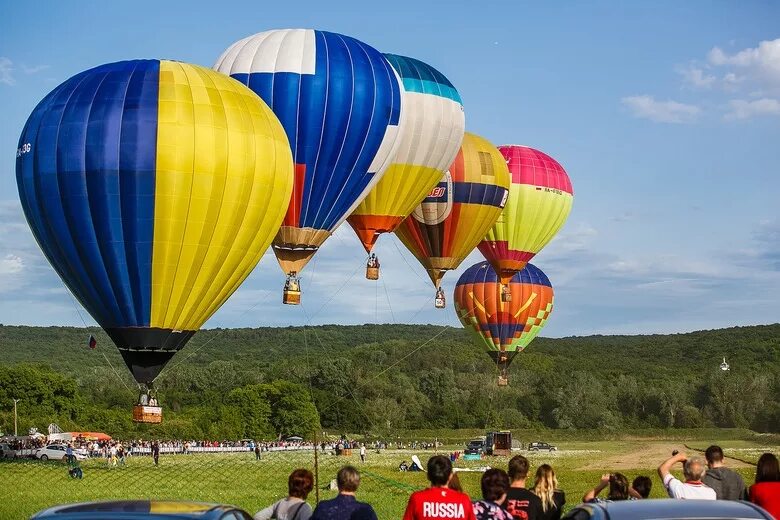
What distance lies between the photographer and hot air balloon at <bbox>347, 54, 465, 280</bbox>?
37469 mm

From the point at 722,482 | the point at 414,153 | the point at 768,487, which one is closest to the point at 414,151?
the point at 414,153

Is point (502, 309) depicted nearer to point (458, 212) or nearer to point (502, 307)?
point (502, 307)

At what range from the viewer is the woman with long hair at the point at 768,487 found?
1114 centimetres

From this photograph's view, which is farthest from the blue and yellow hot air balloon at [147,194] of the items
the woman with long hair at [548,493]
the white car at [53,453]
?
the white car at [53,453]

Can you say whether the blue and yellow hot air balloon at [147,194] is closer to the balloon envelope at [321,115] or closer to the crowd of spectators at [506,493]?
the balloon envelope at [321,115]

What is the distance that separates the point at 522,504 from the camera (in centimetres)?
1050

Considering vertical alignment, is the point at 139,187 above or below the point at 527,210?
below

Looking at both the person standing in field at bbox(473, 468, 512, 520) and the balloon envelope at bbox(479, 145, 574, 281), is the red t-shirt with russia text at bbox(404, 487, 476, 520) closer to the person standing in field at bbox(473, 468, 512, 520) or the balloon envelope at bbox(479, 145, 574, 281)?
the person standing in field at bbox(473, 468, 512, 520)

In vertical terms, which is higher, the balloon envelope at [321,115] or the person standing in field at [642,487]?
the balloon envelope at [321,115]

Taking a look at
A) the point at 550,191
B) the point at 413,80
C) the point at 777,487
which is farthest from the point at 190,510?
the point at 550,191

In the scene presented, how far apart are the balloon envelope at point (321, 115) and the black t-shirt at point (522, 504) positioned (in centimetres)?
2251

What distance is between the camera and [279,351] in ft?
592

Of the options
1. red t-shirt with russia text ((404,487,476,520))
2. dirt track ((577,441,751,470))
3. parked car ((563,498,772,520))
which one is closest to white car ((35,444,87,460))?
dirt track ((577,441,751,470))

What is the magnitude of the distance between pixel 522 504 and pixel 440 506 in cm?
103
